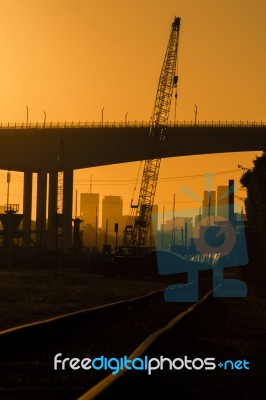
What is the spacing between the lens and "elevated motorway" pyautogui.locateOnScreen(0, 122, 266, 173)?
431 feet

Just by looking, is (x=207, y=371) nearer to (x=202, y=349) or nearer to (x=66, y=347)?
(x=202, y=349)

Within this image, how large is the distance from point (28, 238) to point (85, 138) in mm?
20317

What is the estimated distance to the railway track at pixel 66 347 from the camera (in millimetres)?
10859

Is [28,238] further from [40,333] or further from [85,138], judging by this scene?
[40,333]

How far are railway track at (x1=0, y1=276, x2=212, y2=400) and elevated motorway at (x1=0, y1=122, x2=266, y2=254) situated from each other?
108 meters

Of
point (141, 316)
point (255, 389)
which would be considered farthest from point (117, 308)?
point (255, 389)

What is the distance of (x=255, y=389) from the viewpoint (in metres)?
11.3

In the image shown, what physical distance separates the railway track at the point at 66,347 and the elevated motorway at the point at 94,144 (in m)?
108
